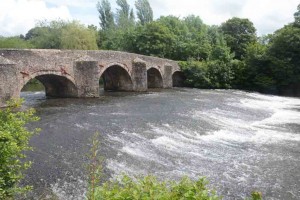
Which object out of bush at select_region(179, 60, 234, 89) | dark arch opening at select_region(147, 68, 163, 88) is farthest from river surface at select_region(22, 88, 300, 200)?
bush at select_region(179, 60, 234, 89)

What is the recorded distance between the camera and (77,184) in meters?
7.75

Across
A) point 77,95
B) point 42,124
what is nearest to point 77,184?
point 42,124

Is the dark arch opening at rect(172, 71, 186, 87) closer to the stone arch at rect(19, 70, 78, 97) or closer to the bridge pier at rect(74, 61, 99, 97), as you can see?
the bridge pier at rect(74, 61, 99, 97)

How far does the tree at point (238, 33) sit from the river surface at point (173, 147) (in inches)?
1209

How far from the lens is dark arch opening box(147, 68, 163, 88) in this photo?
3225cm

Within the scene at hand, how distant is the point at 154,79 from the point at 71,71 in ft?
43.7

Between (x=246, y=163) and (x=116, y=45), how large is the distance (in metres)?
37.1

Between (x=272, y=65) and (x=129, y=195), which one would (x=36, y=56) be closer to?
(x=129, y=195)

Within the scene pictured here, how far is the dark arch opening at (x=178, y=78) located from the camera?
36344 millimetres

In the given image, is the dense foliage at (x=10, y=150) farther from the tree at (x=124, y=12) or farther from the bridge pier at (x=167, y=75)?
the tree at (x=124, y=12)

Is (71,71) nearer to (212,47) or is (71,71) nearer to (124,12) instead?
(212,47)

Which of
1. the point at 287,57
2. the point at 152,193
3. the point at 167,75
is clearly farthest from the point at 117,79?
the point at 152,193

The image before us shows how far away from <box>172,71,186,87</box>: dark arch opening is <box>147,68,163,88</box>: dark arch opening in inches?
159

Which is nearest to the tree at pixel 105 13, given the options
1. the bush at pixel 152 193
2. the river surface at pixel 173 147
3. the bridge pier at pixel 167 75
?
the bridge pier at pixel 167 75
